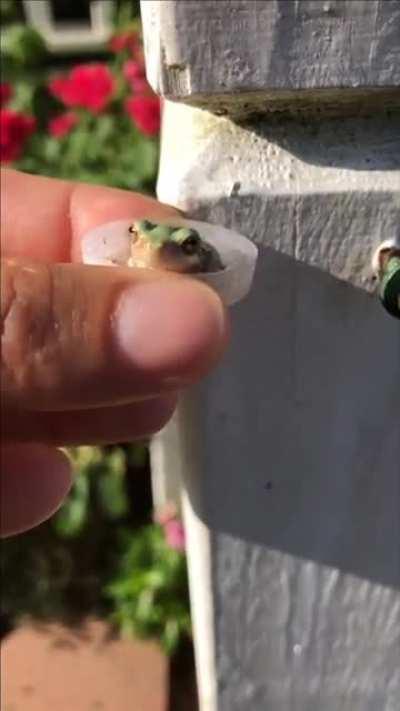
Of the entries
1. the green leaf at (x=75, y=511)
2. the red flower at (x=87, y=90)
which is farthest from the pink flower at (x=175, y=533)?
the red flower at (x=87, y=90)

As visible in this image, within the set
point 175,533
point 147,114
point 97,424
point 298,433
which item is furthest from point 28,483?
point 147,114

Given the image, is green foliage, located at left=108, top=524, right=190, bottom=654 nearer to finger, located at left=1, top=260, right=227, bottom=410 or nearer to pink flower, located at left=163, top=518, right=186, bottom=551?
pink flower, located at left=163, top=518, right=186, bottom=551

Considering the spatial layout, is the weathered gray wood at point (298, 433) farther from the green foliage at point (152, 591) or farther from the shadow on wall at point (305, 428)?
the green foliage at point (152, 591)

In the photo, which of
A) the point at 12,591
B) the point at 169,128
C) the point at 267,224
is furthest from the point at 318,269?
the point at 12,591

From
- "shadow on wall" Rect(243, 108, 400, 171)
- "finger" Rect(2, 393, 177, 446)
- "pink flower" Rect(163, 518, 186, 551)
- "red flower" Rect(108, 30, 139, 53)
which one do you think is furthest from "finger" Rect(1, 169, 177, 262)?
"red flower" Rect(108, 30, 139, 53)

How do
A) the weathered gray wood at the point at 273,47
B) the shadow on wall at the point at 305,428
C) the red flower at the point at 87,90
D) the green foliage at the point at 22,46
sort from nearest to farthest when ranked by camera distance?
the weathered gray wood at the point at 273,47, the shadow on wall at the point at 305,428, the red flower at the point at 87,90, the green foliage at the point at 22,46

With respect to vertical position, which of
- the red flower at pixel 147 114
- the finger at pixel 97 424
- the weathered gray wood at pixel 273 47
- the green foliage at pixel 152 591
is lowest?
the green foliage at pixel 152 591

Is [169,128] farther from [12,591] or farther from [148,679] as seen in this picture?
[12,591]
